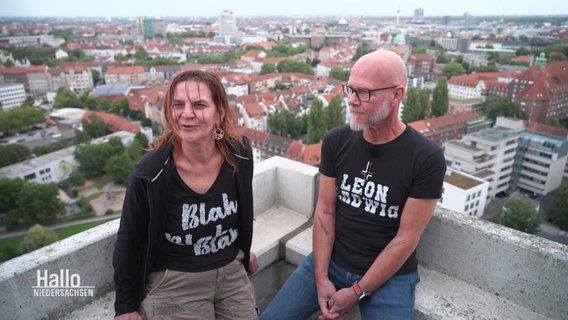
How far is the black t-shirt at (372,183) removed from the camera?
1361 mm

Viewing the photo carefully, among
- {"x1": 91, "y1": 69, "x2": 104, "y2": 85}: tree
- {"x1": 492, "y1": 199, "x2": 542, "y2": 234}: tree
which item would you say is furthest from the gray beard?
{"x1": 91, "y1": 69, "x2": 104, "y2": 85}: tree

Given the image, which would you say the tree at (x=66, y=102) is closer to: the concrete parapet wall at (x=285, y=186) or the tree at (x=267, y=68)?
the tree at (x=267, y=68)

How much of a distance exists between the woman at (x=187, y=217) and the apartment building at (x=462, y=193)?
10.5 metres

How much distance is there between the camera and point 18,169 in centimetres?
1620

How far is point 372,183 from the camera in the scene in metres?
1.44

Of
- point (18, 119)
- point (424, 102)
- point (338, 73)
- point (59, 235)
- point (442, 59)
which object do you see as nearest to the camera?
point (59, 235)

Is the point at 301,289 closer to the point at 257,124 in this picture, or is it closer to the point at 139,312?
the point at 139,312

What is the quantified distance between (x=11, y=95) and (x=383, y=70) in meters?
36.7

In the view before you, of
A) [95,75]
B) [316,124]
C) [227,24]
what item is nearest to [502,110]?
[316,124]

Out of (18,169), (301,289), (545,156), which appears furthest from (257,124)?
(301,289)

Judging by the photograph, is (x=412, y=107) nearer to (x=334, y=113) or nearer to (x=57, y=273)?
(x=334, y=113)

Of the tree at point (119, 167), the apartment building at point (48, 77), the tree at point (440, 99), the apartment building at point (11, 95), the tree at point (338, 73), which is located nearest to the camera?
the tree at point (119, 167)

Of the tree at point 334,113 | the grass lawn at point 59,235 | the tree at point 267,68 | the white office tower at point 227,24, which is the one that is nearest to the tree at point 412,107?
the tree at point 334,113

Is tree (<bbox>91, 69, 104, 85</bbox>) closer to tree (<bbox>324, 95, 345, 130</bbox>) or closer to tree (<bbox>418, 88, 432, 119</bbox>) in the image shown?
tree (<bbox>324, 95, 345, 130</bbox>)
